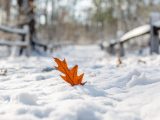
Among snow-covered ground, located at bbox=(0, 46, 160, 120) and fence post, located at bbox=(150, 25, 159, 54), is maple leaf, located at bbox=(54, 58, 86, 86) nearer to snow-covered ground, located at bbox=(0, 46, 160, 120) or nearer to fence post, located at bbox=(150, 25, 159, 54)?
snow-covered ground, located at bbox=(0, 46, 160, 120)

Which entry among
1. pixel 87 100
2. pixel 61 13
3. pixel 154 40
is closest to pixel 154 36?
pixel 154 40

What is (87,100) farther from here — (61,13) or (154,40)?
(61,13)

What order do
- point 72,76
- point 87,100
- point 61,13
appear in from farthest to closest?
point 61,13, point 72,76, point 87,100

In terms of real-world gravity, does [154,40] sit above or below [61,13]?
below

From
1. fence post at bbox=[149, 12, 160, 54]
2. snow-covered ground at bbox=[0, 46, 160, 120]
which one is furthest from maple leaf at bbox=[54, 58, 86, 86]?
fence post at bbox=[149, 12, 160, 54]

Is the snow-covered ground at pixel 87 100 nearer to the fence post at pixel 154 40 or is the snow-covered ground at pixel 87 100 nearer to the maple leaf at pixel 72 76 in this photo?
the maple leaf at pixel 72 76

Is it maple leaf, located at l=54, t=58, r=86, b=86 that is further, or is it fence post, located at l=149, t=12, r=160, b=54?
fence post, located at l=149, t=12, r=160, b=54

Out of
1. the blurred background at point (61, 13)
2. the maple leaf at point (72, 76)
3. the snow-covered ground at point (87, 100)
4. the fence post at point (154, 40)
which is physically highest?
the blurred background at point (61, 13)

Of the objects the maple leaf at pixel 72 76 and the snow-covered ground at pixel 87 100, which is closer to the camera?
the snow-covered ground at pixel 87 100

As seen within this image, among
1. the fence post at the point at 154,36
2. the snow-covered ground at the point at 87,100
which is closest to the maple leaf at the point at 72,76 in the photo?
the snow-covered ground at the point at 87,100

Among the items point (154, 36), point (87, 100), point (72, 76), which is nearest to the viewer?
point (87, 100)

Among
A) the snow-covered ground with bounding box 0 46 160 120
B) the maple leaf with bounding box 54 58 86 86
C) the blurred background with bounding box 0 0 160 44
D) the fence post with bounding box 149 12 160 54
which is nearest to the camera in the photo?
the snow-covered ground with bounding box 0 46 160 120
